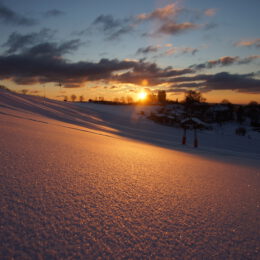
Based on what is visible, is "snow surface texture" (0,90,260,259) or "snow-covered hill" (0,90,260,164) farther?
"snow-covered hill" (0,90,260,164)

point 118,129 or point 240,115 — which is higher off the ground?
point 240,115

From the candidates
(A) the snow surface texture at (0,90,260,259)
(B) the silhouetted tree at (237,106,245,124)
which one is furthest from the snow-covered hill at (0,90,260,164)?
(B) the silhouetted tree at (237,106,245,124)

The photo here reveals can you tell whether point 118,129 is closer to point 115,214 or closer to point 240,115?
point 115,214

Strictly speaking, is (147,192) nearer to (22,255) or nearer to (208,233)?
(208,233)

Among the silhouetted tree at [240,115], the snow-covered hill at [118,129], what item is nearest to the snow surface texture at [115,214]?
the snow-covered hill at [118,129]

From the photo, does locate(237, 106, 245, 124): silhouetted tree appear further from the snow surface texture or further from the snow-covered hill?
the snow surface texture

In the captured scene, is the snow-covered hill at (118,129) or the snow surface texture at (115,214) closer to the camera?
the snow surface texture at (115,214)

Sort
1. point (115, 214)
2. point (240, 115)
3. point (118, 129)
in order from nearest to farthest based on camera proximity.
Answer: point (115, 214) < point (118, 129) < point (240, 115)

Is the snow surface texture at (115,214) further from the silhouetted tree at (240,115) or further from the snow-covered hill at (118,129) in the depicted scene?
the silhouetted tree at (240,115)

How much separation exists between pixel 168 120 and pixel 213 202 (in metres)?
32.2

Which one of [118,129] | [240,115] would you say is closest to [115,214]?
[118,129]

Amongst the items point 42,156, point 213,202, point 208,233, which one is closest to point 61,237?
point 208,233

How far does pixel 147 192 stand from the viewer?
1.75 m

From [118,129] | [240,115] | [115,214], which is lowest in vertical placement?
[118,129]
